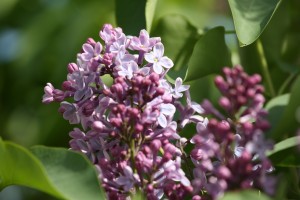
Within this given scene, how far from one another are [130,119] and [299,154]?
299 millimetres

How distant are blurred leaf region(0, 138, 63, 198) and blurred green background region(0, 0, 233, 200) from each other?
119 cm

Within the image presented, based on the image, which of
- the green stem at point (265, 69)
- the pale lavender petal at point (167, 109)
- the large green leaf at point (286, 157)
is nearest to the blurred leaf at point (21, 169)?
the pale lavender petal at point (167, 109)

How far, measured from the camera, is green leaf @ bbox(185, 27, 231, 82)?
1479 mm

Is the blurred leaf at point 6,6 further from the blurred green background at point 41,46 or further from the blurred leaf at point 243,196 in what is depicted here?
the blurred leaf at point 243,196

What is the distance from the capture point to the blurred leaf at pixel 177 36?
1698 mm

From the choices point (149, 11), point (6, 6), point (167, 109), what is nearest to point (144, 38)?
point (167, 109)

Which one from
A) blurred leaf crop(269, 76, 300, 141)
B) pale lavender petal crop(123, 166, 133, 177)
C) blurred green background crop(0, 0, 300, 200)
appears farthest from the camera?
blurred green background crop(0, 0, 300, 200)

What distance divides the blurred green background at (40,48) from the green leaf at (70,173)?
1.22 meters

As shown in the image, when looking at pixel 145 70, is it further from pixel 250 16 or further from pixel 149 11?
pixel 149 11

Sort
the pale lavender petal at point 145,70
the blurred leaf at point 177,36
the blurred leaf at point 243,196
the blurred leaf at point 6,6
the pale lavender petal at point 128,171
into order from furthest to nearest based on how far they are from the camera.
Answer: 1. the blurred leaf at point 6,6
2. the blurred leaf at point 177,36
3. the pale lavender petal at point 145,70
4. the pale lavender petal at point 128,171
5. the blurred leaf at point 243,196

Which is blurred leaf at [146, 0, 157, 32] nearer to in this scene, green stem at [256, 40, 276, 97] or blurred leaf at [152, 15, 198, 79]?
blurred leaf at [152, 15, 198, 79]

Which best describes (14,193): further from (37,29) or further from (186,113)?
(186,113)

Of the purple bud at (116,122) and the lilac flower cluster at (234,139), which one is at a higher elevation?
the lilac flower cluster at (234,139)

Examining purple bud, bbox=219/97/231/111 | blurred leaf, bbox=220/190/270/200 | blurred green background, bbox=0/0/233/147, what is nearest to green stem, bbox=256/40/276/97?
blurred green background, bbox=0/0/233/147
